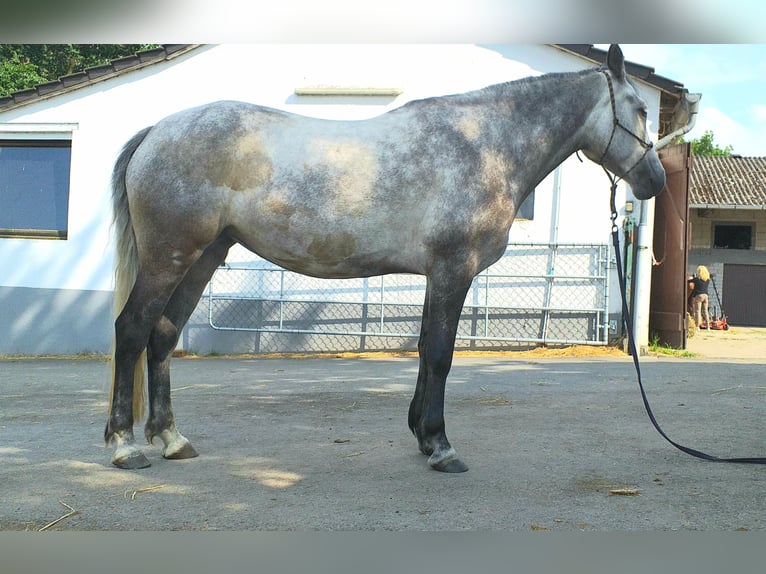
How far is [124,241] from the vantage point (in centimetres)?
416

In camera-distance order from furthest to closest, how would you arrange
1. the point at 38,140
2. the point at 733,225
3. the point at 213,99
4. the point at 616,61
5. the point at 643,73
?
1. the point at 733,225
2. the point at 38,140
3. the point at 213,99
4. the point at 643,73
5. the point at 616,61

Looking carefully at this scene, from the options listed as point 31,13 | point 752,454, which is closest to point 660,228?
point 752,454

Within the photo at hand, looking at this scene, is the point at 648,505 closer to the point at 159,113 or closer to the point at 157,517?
the point at 157,517

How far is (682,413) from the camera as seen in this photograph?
5672mm

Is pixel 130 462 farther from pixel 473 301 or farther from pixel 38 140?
pixel 38 140

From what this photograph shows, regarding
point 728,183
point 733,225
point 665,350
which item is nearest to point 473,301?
point 665,350

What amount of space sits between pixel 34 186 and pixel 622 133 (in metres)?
9.85

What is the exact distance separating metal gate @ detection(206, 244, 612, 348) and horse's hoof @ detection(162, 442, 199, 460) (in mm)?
6312

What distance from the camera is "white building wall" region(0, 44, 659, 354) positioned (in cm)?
1071

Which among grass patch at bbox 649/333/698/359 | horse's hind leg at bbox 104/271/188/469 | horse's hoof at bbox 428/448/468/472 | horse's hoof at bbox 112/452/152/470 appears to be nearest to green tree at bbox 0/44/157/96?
grass patch at bbox 649/333/698/359

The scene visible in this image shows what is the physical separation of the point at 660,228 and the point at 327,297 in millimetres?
5250

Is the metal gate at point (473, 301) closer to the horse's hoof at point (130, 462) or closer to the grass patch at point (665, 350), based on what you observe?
the grass patch at point (665, 350)

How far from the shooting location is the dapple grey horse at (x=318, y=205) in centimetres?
387

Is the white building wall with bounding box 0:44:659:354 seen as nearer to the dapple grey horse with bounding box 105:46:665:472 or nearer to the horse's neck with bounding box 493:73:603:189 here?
the horse's neck with bounding box 493:73:603:189
